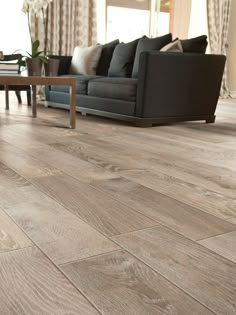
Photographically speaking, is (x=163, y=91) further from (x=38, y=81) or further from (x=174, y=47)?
(x=38, y=81)

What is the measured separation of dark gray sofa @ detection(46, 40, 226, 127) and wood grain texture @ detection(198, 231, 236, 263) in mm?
2364

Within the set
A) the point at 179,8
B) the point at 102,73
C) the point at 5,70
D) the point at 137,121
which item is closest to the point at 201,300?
the point at 137,121

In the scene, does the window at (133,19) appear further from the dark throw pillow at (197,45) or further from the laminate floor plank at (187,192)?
the laminate floor plank at (187,192)

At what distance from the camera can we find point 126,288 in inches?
36.4

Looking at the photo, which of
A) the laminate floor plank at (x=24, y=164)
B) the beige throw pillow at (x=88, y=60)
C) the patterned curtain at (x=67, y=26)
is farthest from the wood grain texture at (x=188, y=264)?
the patterned curtain at (x=67, y=26)

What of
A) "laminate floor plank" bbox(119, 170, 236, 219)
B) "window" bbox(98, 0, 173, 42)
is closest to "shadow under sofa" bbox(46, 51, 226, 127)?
"laminate floor plank" bbox(119, 170, 236, 219)

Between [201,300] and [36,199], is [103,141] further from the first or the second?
[201,300]

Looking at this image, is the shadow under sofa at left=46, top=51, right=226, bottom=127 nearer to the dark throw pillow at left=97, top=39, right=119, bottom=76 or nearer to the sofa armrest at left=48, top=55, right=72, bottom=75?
Answer: the dark throw pillow at left=97, top=39, right=119, bottom=76

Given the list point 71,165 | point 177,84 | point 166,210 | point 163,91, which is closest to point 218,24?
point 177,84

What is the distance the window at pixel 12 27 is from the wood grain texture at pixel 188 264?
17.0 ft

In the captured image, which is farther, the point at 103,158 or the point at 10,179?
the point at 103,158

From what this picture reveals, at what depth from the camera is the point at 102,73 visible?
486 cm

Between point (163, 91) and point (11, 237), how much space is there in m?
2.60

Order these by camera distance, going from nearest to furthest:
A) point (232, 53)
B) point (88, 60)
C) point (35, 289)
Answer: point (35, 289)
point (88, 60)
point (232, 53)
